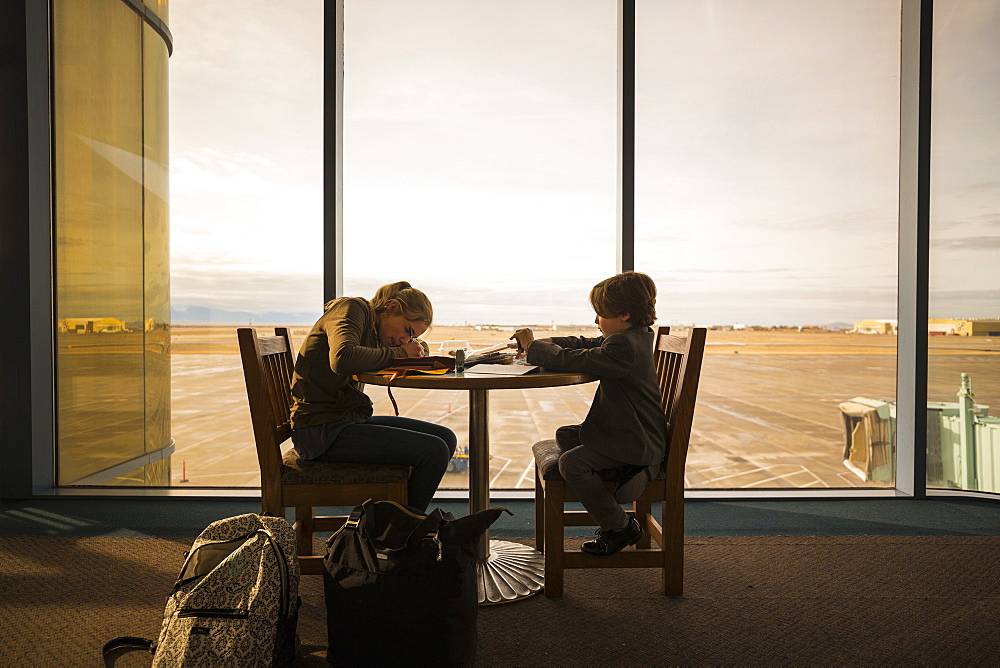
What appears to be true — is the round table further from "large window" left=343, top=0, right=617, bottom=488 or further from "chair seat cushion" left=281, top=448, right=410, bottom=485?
"large window" left=343, top=0, right=617, bottom=488

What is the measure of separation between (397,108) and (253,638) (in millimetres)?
2666

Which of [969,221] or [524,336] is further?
[969,221]

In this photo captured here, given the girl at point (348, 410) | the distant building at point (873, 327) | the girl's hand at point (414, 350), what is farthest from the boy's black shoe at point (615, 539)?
the distant building at point (873, 327)

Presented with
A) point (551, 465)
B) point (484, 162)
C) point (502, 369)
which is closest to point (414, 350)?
point (502, 369)

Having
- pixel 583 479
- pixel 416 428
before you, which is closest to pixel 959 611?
pixel 583 479

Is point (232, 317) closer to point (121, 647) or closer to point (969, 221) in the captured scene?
point (121, 647)

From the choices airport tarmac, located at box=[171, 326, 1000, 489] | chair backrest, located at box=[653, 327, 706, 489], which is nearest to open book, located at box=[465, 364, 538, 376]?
chair backrest, located at box=[653, 327, 706, 489]

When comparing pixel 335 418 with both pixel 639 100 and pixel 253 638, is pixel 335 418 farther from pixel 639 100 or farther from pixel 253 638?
pixel 639 100

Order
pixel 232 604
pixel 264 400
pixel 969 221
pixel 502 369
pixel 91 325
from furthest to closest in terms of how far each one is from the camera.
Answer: pixel 91 325 → pixel 969 221 → pixel 502 369 → pixel 264 400 → pixel 232 604

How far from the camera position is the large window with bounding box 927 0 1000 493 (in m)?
3.23

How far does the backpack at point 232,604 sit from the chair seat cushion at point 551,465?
80 cm

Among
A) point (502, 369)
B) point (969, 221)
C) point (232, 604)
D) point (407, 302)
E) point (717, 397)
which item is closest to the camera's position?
point (232, 604)

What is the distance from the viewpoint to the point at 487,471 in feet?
7.40

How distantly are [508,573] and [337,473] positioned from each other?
70 centimetres
